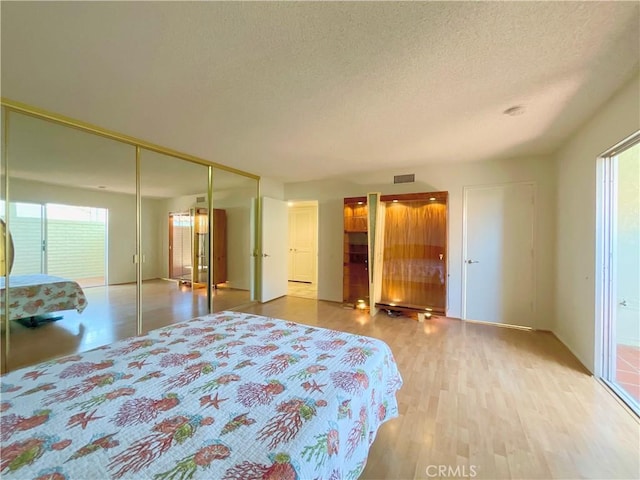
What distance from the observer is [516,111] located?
241 centimetres

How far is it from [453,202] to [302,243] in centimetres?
411

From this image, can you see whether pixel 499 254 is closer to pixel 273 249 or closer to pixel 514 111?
pixel 514 111

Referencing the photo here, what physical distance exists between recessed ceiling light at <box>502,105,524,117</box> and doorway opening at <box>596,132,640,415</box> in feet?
2.73

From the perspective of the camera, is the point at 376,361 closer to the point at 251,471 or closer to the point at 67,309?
the point at 251,471

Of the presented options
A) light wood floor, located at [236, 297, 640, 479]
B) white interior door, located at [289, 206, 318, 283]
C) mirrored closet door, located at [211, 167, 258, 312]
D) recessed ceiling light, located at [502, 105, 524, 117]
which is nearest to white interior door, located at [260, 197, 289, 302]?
mirrored closet door, located at [211, 167, 258, 312]

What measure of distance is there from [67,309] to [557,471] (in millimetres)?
4740

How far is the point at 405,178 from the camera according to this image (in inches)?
178

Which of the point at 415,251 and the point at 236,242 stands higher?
the point at 236,242

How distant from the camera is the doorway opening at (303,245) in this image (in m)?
7.09

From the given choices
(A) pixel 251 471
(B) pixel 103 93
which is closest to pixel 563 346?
(A) pixel 251 471

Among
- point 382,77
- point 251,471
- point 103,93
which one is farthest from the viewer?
point 103,93

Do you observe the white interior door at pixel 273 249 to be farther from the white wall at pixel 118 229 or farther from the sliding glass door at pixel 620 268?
the sliding glass door at pixel 620 268

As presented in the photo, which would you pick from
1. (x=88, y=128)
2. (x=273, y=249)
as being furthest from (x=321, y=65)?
(x=273, y=249)

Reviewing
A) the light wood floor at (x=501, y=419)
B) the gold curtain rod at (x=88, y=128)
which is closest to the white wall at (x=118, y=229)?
the gold curtain rod at (x=88, y=128)
